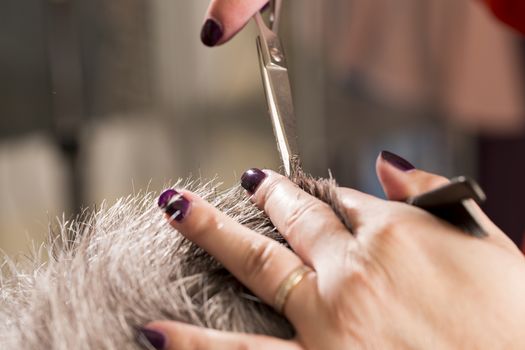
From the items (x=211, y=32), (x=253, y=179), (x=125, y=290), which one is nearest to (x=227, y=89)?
(x=211, y=32)

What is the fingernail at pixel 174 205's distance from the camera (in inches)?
22.9

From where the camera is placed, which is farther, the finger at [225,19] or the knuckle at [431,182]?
the finger at [225,19]

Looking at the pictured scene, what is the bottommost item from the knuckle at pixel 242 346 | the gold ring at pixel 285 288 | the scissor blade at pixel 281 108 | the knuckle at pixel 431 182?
the knuckle at pixel 242 346

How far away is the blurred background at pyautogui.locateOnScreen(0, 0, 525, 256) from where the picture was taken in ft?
7.43

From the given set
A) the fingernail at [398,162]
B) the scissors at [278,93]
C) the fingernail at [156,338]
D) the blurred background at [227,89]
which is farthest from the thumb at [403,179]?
the blurred background at [227,89]

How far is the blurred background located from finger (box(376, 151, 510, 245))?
1693mm

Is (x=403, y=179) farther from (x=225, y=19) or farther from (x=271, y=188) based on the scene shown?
(x=225, y=19)

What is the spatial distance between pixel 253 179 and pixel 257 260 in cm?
10

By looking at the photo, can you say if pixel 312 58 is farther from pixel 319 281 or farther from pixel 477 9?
pixel 319 281

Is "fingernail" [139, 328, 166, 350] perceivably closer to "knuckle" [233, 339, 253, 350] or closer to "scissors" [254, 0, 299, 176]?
"knuckle" [233, 339, 253, 350]

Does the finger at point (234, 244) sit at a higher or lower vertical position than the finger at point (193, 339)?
higher

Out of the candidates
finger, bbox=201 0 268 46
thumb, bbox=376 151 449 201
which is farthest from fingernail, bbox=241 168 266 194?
finger, bbox=201 0 268 46

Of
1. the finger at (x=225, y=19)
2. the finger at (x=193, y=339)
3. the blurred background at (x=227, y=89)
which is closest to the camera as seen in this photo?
the finger at (x=193, y=339)

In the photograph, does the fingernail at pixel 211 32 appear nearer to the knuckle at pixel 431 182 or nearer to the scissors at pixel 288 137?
the scissors at pixel 288 137
